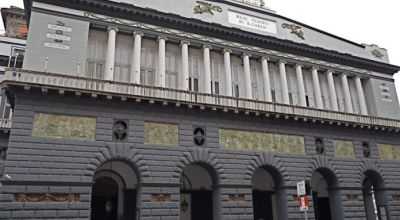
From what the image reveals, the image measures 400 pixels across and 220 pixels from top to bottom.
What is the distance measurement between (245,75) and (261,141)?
234 inches

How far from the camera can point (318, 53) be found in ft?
100

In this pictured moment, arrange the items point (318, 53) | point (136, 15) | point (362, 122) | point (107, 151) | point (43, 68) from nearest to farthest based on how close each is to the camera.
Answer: point (107, 151) → point (43, 68) → point (136, 15) → point (362, 122) → point (318, 53)

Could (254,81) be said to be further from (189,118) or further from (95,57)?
(95,57)

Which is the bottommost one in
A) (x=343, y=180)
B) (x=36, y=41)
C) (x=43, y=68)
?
(x=343, y=180)

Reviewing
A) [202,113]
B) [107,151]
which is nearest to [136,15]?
[202,113]

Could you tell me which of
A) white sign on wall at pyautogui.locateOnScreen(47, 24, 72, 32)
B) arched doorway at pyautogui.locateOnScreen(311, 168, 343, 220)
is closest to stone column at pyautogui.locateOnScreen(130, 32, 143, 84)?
white sign on wall at pyautogui.locateOnScreen(47, 24, 72, 32)

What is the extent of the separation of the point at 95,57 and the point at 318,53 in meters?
19.2

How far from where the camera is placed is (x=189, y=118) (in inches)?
866

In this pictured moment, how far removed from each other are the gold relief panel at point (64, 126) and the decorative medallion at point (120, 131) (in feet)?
3.93

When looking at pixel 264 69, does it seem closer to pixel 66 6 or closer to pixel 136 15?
pixel 136 15

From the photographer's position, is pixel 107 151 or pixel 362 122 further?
pixel 362 122

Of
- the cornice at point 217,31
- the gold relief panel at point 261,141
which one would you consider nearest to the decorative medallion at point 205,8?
the cornice at point 217,31

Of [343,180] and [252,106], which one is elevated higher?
[252,106]

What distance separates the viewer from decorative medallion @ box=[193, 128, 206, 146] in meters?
21.9
